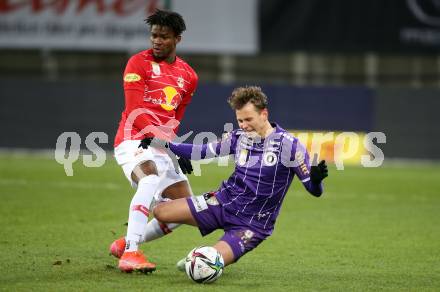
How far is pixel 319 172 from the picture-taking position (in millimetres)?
6207

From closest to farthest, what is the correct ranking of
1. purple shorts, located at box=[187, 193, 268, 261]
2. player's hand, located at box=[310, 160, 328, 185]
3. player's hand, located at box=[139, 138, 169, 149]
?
player's hand, located at box=[310, 160, 328, 185] → purple shorts, located at box=[187, 193, 268, 261] → player's hand, located at box=[139, 138, 169, 149]

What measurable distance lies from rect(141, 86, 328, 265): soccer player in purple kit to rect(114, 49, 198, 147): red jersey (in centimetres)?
39

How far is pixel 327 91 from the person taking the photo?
18.2 m

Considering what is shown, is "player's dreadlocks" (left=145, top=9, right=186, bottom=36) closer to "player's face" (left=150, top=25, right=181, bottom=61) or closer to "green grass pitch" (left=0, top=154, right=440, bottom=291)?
"player's face" (left=150, top=25, right=181, bottom=61)

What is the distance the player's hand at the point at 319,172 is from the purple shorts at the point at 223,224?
2.44ft

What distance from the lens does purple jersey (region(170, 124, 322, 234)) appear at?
665 centimetres

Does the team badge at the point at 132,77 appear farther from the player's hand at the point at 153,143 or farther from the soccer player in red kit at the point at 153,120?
the player's hand at the point at 153,143

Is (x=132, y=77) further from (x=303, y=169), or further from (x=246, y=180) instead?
(x=303, y=169)

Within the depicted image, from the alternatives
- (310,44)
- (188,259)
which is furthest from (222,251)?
(310,44)

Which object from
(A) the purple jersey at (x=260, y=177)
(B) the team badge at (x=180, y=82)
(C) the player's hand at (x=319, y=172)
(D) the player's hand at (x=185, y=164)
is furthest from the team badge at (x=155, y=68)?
(C) the player's hand at (x=319, y=172)

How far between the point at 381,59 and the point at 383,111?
2.10 metres

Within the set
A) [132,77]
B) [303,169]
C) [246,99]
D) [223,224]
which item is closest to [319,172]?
[303,169]

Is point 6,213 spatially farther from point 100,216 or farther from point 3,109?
point 3,109

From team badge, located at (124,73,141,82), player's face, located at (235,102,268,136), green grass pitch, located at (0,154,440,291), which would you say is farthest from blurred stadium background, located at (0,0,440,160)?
player's face, located at (235,102,268,136)
